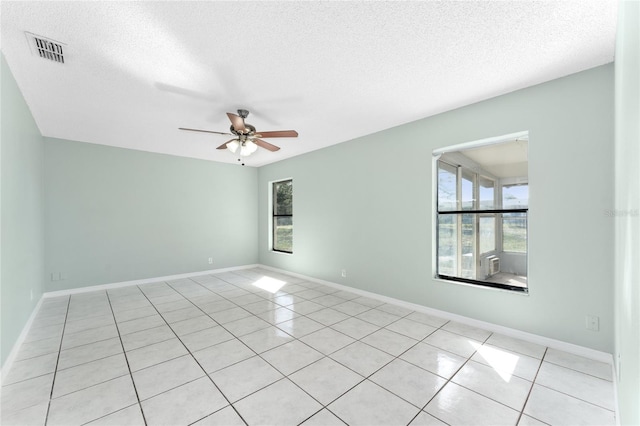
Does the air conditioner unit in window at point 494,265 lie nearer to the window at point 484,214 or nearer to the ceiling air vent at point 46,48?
the window at point 484,214

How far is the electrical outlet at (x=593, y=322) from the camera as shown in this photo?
7.61 ft

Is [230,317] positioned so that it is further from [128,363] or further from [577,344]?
[577,344]

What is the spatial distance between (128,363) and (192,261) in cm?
360

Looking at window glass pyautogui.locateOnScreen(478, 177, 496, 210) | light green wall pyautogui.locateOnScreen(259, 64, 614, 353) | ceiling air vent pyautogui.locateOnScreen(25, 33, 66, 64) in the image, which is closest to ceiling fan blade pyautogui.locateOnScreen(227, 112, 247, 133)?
ceiling air vent pyautogui.locateOnScreen(25, 33, 66, 64)

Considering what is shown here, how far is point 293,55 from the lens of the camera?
219 cm

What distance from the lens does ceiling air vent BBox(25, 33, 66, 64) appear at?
198cm

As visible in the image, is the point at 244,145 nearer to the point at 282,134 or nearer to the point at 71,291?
the point at 282,134

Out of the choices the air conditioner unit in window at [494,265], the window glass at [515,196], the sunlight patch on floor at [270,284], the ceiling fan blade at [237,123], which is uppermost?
the ceiling fan blade at [237,123]

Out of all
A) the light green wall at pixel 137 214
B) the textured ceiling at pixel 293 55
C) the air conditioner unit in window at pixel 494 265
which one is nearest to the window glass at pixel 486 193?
the air conditioner unit in window at pixel 494 265

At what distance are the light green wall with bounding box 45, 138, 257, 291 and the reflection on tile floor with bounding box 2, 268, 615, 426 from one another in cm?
140

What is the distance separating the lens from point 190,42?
6.59 ft

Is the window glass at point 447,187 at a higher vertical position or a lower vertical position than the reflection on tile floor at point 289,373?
higher

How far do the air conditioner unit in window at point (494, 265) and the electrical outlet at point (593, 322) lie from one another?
0.81 meters

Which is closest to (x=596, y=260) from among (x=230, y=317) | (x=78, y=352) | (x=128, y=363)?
(x=230, y=317)
